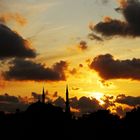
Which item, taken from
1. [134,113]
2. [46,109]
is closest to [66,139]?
[46,109]

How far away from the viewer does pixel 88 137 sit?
165 metres

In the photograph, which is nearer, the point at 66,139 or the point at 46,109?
the point at 66,139

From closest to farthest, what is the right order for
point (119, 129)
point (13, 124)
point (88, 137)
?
point (119, 129) → point (88, 137) → point (13, 124)

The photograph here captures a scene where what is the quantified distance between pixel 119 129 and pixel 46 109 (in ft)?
126

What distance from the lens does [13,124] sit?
189500mm

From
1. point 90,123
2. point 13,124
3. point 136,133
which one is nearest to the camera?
point 136,133

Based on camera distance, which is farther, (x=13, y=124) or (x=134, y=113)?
(x=13, y=124)

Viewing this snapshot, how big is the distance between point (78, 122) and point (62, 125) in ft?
55.2

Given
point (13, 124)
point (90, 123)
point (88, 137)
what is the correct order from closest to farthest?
point (88, 137)
point (90, 123)
point (13, 124)

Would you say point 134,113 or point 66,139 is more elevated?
point 134,113

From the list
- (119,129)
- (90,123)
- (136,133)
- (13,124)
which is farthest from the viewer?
(13,124)

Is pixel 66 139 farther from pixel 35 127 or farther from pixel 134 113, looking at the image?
pixel 134 113

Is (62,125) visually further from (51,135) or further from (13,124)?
(13,124)

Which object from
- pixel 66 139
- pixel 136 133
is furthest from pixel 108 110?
pixel 136 133
